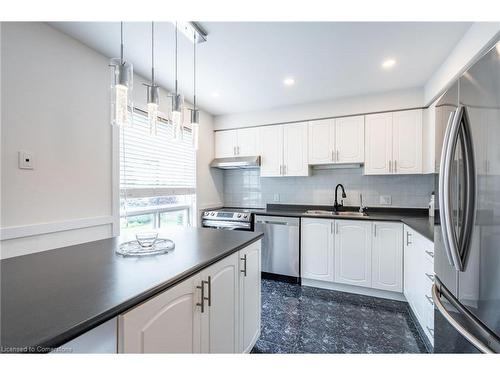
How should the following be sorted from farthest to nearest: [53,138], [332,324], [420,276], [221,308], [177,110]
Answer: [332,324]
[420,276]
[53,138]
[177,110]
[221,308]

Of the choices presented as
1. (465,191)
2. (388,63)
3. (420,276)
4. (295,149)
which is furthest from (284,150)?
(465,191)

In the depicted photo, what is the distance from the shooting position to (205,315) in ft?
3.69

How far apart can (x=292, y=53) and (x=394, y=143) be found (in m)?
1.73

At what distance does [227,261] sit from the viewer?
1331 millimetres

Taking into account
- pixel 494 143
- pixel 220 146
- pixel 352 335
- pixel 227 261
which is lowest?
pixel 352 335

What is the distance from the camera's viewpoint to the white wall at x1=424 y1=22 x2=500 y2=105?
1450 mm

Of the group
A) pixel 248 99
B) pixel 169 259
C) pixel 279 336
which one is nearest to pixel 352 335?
pixel 279 336

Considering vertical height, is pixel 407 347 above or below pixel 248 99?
below

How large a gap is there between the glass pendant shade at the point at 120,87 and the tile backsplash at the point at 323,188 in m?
2.78

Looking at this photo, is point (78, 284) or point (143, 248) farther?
point (143, 248)

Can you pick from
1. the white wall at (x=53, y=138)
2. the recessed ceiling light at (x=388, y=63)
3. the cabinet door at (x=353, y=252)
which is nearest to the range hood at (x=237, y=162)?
the cabinet door at (x=353, y=252)

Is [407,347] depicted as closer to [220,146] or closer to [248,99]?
[248,99]

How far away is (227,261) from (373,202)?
8.50ft

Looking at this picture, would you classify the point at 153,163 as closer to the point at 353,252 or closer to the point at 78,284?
the point at 78,284
